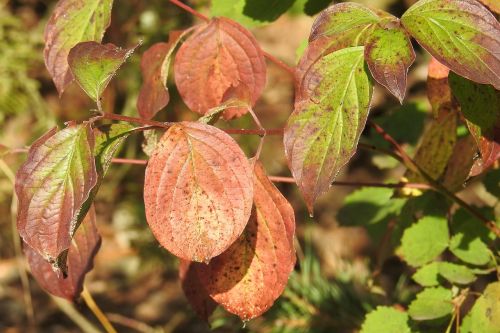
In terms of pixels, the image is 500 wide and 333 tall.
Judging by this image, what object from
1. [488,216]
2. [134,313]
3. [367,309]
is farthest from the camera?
[134,313]

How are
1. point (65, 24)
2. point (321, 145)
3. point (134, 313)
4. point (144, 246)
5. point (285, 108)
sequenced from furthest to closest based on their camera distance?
1. point (285, 108)
2. point (144, 246)
3. point (134, 313)
4. point (65, 24)
5. point (321, 145)

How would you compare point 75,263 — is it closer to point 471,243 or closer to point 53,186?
point 53,186

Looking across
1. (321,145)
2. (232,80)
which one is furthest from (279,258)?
(232,80)

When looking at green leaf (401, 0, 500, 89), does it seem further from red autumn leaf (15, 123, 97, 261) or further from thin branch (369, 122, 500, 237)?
red autumn leaf (15, 123, 97, 261)

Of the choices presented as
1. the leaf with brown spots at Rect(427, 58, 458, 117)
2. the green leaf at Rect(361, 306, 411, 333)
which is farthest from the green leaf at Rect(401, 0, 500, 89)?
the green leaf at Rect(361, 306, 411, 333)

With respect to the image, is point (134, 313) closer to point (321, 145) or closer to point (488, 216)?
point (488, 216)
